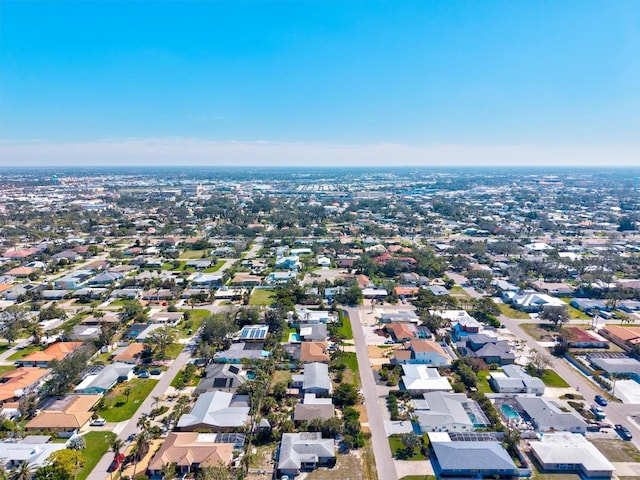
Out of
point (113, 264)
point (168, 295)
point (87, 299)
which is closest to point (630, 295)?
point (168, 295)

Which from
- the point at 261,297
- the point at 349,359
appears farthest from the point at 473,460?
the point at 261,297

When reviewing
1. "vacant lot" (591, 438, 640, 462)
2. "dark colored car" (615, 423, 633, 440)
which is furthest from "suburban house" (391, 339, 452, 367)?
"dark colored car" (615, 423, 633, 440)

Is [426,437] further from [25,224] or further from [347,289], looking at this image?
[25,224]

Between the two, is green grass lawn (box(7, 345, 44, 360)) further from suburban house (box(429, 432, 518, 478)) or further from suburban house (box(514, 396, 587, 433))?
suburban house (box(514, 396, 587, 433))

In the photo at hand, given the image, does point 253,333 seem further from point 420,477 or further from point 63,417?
point 420,477

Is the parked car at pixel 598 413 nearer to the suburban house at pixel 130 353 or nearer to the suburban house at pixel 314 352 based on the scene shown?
the suburban house at pixel 314 352

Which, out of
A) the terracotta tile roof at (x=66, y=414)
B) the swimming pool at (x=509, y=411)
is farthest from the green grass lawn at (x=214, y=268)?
the swimming pool at (x=509, y=411)
